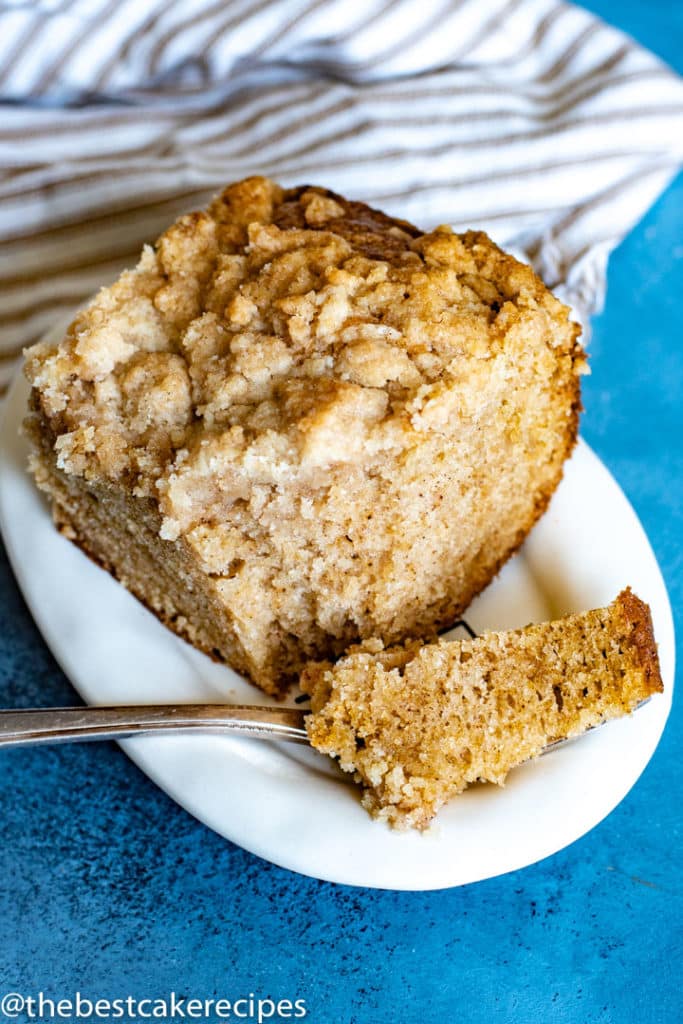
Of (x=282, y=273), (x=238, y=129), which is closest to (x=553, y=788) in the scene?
(x=282, y=273)

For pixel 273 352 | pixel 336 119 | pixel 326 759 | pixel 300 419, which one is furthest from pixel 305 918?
pixel 336 119

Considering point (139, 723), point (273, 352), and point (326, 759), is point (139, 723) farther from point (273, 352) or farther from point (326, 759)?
point (273, 352)

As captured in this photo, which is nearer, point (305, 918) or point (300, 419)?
point (300, 419)

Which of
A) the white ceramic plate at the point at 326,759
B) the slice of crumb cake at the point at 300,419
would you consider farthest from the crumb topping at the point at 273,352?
the white ceramic plate at the point at 326,759

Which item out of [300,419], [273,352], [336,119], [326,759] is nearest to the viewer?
[300,419]

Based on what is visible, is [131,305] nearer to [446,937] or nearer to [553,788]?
[553,788]
